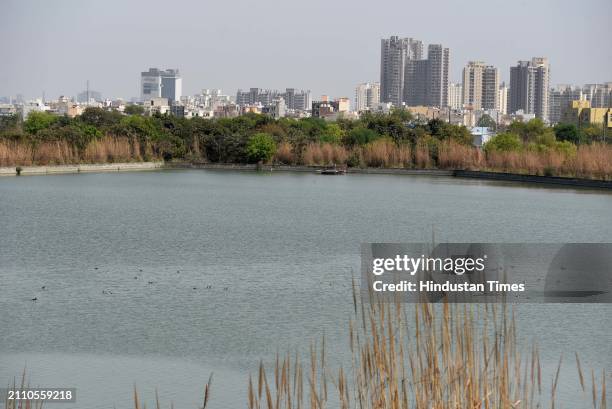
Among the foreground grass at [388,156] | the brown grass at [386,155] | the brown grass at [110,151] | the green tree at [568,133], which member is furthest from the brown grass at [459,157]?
the green tree at [568,133]

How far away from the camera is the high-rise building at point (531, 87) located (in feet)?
369

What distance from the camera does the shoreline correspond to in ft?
80.1

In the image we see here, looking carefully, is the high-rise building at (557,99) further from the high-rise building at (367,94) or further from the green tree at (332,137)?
the green tree at (332,137)

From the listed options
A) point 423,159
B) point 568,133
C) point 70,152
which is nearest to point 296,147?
point 423,159

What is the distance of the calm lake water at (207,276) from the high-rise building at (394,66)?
102409mm

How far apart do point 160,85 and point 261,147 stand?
129630mm

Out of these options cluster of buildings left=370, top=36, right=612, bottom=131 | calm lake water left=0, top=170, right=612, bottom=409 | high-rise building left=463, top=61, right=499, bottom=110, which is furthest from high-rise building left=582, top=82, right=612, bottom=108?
calm lake water left=0, top=170, right=612, bottom=409

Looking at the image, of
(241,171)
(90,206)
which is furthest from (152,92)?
(90,206)

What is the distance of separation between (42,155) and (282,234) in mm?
14971

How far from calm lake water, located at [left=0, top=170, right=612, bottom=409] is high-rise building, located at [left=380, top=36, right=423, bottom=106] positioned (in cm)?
10241

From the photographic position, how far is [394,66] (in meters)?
123

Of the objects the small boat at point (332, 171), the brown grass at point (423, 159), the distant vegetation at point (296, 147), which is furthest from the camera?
the brown grass at point (423, 159)

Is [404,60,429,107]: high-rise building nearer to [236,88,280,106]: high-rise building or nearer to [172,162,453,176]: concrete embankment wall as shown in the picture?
[236,88,280,106]: high-rise building

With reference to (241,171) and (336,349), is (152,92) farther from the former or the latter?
(336,349)
